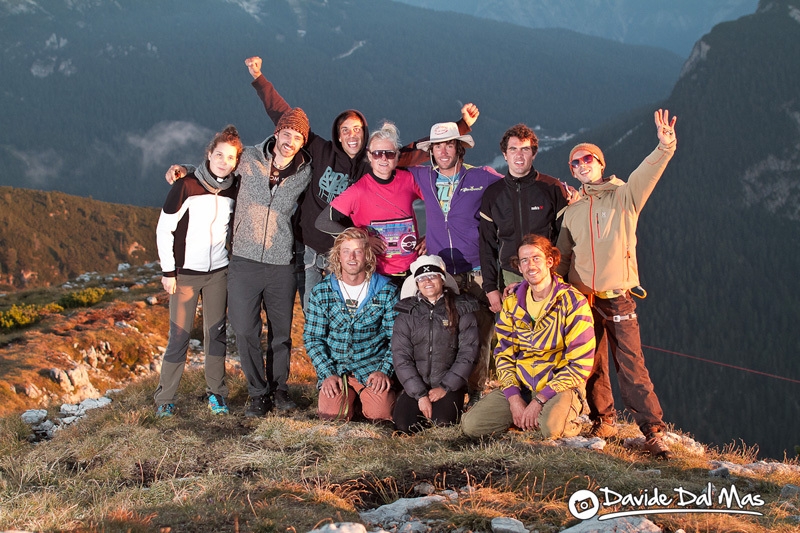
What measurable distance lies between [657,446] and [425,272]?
2558 mm

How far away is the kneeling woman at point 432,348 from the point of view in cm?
629

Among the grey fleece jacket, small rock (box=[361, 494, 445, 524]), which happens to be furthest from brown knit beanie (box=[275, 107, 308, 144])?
small rock (box=[361, 494, 445, 524])

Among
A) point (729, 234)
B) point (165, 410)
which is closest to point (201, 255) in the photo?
point (165, 410)

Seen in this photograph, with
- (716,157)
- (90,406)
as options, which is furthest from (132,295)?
(716,157)

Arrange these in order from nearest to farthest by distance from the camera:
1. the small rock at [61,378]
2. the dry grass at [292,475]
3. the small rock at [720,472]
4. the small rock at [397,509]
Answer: the dry grass at [292,475] < the small rock at [397,509] < the small rock at [720,472] < the small rock at [61,378]

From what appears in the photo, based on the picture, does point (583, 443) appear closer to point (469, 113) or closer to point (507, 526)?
point (507, 526)

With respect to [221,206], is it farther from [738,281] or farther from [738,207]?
[738,207]

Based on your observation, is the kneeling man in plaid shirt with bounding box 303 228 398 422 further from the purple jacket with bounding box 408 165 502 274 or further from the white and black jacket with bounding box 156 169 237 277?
the white and black jacket with bounding box 156 169 237 277

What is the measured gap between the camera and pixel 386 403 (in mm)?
6590

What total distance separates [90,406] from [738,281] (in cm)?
12411

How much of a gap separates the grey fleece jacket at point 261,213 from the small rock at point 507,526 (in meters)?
3.90

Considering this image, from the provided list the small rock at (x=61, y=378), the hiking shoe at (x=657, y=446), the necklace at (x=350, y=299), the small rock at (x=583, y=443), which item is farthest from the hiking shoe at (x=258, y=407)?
the small rock at (x=61, y=378)

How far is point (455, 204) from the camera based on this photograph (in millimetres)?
6777

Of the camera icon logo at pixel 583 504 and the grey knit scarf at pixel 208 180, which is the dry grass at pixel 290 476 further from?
the grey knit scarf at pixel 208 180
